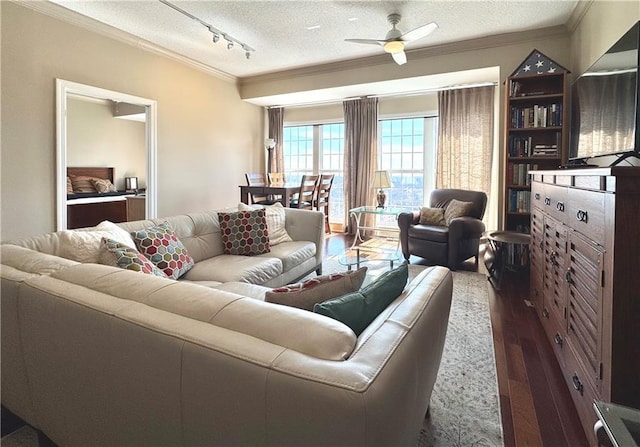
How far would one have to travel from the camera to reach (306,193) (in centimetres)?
576

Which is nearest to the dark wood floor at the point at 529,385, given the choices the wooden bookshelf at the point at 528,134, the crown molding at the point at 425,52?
the wooden bookshelf at the point at 528,134

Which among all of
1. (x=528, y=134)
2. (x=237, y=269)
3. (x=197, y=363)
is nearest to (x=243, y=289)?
(x=237, y=269)

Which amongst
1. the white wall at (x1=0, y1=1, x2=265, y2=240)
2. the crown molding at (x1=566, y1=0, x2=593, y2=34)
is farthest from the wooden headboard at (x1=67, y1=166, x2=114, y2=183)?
the crown molding at (x1=566, y1=0, x2=593, y2=34)

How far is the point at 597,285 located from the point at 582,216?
356 millimetres

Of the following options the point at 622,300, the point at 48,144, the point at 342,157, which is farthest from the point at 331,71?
the point at 622,300

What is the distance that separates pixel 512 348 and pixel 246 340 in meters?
2.18

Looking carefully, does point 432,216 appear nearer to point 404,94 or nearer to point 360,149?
point 360,149

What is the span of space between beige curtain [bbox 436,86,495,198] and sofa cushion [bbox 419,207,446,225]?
1.26m

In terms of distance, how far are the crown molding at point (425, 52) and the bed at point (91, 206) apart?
3.27m

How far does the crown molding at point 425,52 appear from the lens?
4.24 meters

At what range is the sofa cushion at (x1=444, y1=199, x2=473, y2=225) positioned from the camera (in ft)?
14.4

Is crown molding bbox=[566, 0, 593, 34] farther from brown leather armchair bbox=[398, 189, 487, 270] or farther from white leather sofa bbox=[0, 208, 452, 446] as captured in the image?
white leather sofa bbox=[0, 208, 452, 446]

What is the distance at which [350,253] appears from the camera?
5.07 metres

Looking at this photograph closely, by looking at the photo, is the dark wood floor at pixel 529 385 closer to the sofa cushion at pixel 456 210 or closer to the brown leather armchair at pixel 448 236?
the brown leather armchair at pixel 448 236
